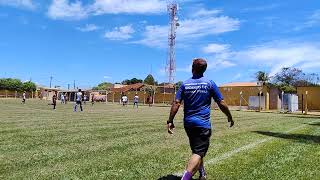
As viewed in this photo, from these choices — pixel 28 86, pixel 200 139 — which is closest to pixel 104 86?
Answer: pixel 28 86

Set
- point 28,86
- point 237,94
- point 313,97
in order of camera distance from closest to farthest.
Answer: point 313,97 → point 237,94 → point 28,86

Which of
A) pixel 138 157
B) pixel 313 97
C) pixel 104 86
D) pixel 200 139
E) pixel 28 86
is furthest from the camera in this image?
pixel 104 86

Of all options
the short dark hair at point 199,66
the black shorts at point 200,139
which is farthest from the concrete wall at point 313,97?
the black shorts at point 200,139

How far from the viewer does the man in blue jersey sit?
7160 mm

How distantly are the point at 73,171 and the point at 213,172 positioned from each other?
8.23ft

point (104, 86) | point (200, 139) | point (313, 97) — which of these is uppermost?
point (104, 86)

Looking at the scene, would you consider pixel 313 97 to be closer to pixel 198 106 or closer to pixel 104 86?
pixel 198 106

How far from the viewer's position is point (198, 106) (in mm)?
7266

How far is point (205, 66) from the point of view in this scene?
7.39 m

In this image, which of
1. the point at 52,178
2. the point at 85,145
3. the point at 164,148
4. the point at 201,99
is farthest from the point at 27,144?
the point at 201,99

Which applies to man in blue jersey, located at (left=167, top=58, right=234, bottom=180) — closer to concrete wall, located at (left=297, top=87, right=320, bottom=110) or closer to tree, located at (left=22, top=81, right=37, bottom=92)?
concrete wall, located at (left=297, top=87, right=320, bottom=110)

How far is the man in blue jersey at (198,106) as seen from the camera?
716 cm

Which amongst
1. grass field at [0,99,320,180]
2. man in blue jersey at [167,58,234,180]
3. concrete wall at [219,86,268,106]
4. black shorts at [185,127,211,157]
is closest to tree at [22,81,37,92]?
concrete wall at [219,86,268,106]

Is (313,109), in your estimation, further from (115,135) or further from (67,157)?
(67,157)
